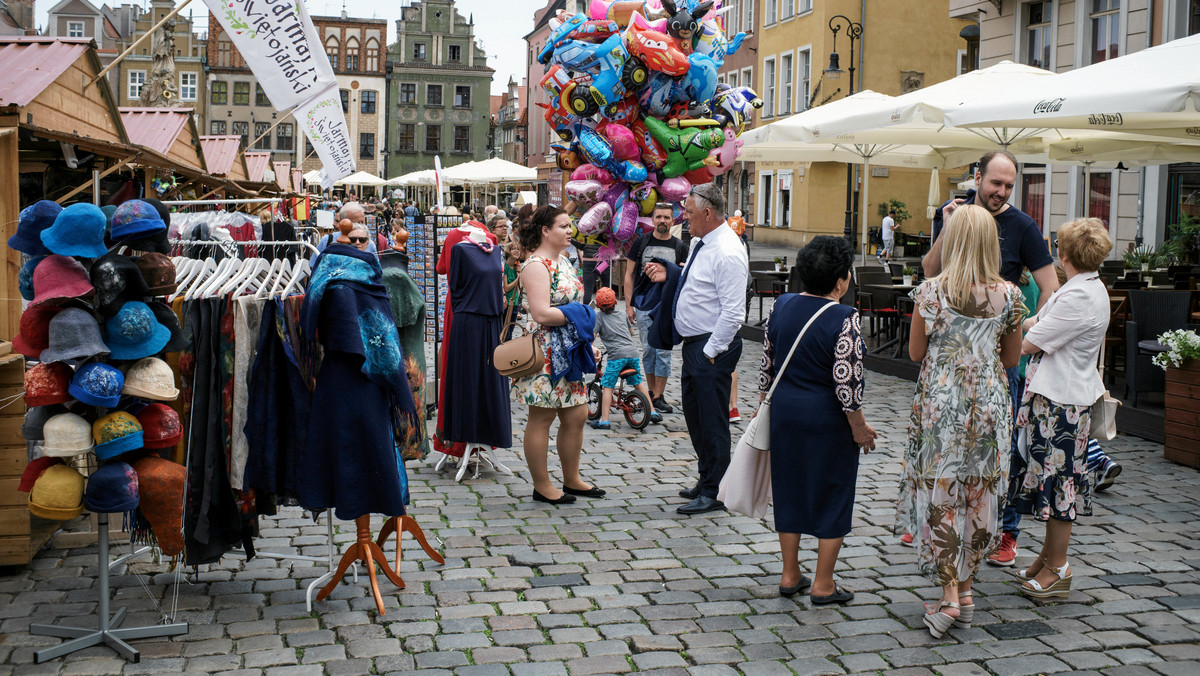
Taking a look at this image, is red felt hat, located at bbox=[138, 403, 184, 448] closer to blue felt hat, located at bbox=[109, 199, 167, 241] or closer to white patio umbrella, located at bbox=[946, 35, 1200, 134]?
blue felt hat, located at bbox=[109, 199, 167, 241]

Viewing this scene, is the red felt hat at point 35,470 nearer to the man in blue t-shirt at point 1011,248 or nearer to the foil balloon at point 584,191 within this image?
the man in blue t-shirt at point 1011,248

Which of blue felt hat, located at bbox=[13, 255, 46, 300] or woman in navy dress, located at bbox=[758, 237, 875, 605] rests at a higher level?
blue felt hat, located at bbox=[13, 255, 46, 300]

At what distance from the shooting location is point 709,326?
6461 millimetres

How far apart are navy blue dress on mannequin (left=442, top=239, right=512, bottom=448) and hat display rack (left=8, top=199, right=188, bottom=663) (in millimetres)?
3109

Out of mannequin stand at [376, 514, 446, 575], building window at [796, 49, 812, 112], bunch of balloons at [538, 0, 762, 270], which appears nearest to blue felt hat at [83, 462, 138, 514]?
mannequin stand at [376, 514, 446, 575]

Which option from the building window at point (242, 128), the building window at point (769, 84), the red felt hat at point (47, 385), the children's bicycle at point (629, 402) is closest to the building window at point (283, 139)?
the building window at point (242, 128)

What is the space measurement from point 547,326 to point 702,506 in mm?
1461

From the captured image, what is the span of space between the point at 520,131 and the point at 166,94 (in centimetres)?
6246

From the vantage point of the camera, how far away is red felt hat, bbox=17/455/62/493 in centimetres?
425

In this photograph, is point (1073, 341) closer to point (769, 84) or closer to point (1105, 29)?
point (1105, 29)

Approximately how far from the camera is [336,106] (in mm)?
12148

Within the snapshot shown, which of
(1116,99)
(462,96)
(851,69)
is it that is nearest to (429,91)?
(462,96)

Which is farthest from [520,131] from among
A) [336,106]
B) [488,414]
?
[488,414]

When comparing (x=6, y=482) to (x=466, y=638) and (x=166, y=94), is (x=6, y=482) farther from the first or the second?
(x=166, y=94)
